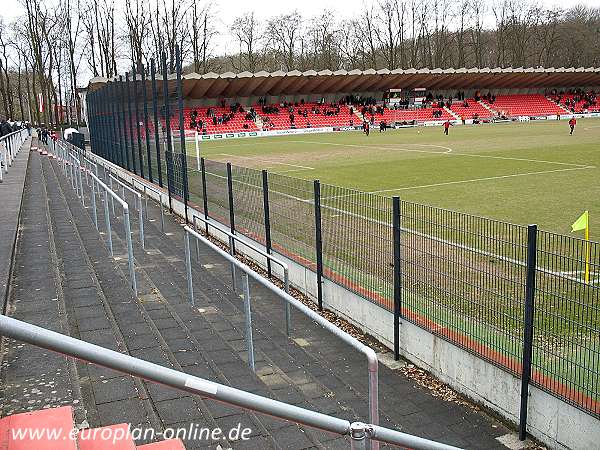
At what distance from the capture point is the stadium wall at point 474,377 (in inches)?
198

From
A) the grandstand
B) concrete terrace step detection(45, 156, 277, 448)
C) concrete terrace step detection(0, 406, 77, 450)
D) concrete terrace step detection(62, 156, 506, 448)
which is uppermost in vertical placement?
Answer: the grandstand

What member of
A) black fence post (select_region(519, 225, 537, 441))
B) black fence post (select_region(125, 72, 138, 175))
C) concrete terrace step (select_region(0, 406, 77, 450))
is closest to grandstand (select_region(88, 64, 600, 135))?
black fence post (select_region(125, 72, 138, 175))

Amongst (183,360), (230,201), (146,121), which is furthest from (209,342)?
(146,121)

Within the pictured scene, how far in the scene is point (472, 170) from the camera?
24.3 metres

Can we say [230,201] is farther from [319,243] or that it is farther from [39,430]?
[39,430]

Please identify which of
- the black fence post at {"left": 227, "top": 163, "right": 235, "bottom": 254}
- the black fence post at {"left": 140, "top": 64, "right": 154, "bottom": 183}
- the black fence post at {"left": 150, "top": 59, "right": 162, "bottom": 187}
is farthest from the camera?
the black fence post at {"left": 140, "top": 64, "right": 154, "bottom": 183}

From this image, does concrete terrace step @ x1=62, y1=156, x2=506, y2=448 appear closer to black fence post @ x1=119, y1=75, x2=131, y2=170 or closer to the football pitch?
the football pitch

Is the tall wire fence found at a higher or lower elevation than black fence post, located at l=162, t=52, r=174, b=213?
lower

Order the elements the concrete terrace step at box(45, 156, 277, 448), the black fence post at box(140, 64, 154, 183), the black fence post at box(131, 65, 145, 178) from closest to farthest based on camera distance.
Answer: the concrete terrace step at box(45, 156, 277, 448) < the black fence post at box(140, 64, 154, 183) < the black fence post at box(131, 65, 145, 178)

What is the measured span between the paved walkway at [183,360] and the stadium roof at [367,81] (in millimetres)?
45784

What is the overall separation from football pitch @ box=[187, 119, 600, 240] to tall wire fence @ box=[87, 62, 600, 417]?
539 cm

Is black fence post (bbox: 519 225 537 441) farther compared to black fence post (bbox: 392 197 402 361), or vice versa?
black fence post (bbox: 392 197 402 361)

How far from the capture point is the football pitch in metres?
16.0

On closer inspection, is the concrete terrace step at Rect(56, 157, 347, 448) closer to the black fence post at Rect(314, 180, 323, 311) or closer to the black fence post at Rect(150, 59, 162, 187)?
the black fence post at Rect(314, 180, 323, 311)
